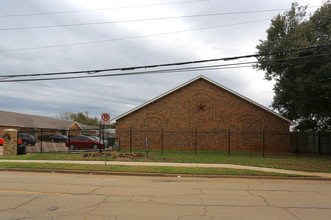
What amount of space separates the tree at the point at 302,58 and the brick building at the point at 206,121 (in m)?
3.52

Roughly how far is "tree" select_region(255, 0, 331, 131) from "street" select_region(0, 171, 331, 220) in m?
9.56

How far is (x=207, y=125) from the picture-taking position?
2411 centimetres

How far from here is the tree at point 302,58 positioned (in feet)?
53.1

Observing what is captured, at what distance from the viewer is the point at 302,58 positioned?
17016 mm

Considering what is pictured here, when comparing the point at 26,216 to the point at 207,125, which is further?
the point at 207,125

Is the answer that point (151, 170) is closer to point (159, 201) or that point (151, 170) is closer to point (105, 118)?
point (105, 118)

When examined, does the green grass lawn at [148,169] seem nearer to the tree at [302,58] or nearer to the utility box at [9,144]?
the utility box at [9,144]

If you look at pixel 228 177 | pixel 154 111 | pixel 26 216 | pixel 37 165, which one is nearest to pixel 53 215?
pixel 26 216

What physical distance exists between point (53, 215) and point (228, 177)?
26.3 ft

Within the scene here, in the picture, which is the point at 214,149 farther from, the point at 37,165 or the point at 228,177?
the point at 37,165

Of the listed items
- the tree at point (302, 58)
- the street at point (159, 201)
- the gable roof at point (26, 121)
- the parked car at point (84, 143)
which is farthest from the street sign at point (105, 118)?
the gable roof at point (26, 121)

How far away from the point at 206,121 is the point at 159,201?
1806cm

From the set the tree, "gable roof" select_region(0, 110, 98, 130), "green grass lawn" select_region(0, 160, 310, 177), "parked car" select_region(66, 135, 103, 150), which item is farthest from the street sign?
"gable roof" select_region(0, 110, 98, 130)

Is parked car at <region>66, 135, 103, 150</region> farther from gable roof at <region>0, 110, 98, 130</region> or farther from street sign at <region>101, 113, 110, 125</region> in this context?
gable roof at <region>0, 110, 98, 130</region>
